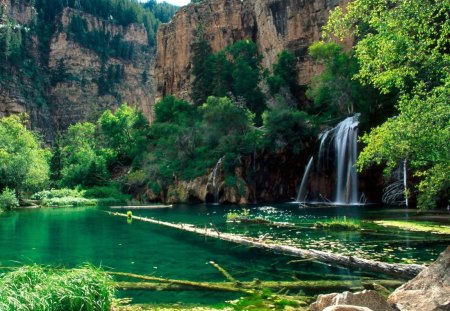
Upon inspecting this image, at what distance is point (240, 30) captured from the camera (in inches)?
2653

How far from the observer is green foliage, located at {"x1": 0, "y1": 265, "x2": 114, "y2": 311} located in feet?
20.2

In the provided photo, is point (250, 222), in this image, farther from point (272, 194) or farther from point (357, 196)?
point (272, 194)

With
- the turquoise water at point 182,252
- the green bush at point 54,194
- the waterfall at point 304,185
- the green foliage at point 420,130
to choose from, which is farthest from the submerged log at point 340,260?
the green bush at point 54,194

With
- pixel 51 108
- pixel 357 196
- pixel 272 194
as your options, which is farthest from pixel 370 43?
pixel 51 108

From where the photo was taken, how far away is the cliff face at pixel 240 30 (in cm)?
5488

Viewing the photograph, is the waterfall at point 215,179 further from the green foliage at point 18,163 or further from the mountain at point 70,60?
the mountain at point 70,60

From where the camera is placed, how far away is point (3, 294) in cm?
620

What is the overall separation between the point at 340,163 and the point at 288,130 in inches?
226

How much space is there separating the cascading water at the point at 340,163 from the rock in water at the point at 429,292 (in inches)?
1080

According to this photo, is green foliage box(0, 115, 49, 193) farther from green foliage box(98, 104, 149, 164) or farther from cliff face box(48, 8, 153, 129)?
cliff face box(48, 8, 153, 129)

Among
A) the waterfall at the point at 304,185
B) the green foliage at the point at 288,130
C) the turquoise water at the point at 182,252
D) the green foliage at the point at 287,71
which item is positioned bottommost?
the turquoise water at the point at 182,252

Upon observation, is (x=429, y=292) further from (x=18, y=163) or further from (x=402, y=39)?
(x=18, y=163)

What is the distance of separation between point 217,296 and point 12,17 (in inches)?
4135

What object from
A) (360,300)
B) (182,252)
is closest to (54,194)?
Answer: (182,252)
